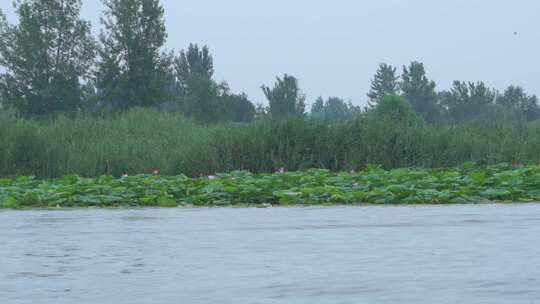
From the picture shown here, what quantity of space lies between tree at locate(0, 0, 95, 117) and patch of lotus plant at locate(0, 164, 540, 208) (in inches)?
1438

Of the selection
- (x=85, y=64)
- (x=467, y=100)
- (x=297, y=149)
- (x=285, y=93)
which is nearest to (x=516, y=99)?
(x=467, y=100)

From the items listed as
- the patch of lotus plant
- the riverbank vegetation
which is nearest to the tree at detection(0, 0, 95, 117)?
the riverbank vegetation

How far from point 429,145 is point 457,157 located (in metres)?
0.52

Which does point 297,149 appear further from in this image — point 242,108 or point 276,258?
point 242,108

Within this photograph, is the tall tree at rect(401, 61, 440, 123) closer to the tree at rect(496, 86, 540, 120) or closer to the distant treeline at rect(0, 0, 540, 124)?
the tree at rect(496, 86, 540, 120)

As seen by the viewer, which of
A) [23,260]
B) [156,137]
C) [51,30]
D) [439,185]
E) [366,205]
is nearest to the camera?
[23,260]

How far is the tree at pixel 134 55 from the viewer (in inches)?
1908

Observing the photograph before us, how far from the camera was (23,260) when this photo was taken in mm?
5152

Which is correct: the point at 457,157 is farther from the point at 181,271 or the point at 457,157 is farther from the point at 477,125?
the point at 181,271

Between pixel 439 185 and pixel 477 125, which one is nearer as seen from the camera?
pixel 439 185

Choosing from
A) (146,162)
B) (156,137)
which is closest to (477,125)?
(146,162)

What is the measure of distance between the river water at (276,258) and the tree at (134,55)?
41.0m

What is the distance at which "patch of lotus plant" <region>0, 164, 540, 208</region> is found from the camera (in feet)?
32.3

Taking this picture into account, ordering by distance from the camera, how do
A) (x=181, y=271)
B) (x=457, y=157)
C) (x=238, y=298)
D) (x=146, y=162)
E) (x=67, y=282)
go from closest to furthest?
1. (x=238, y=298)
2. (x=67, y=282)
3. (x=181, y=271)
4. (x=457, y=157)
5. (x=146, y=162)
